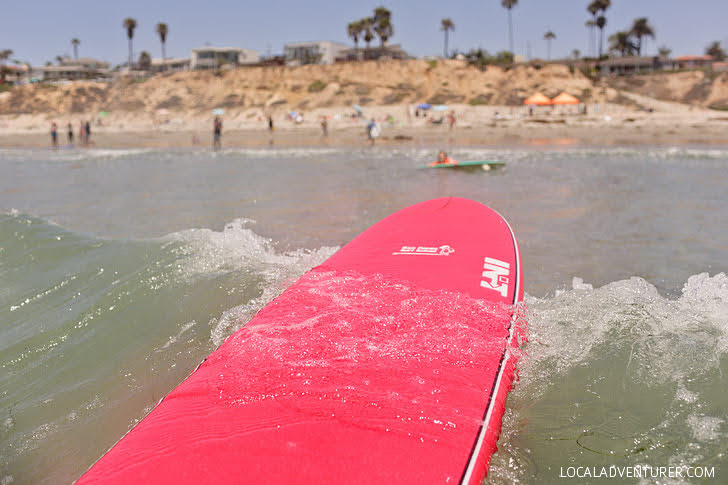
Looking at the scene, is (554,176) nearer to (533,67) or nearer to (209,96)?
(533,67)

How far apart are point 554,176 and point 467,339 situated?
12642 mm

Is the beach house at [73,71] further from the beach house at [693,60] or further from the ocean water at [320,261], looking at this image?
the beach house at [693,60]

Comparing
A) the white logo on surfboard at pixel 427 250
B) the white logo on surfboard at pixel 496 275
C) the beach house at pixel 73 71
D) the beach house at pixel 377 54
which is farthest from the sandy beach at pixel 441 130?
the beach house at pixel 73 71

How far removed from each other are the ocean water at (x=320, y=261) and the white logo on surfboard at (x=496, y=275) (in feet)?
1.08

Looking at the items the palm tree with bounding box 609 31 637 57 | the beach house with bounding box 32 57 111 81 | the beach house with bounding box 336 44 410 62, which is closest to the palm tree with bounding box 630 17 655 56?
the palm tree with bounding box 609 31 637 57

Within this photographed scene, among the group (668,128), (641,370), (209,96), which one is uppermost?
(209,96)

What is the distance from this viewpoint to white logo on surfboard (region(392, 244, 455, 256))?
181 inches

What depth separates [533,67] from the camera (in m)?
42.1

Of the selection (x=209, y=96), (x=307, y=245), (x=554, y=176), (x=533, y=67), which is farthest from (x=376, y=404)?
(x=209, y=96)

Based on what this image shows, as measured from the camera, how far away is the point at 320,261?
6160mm

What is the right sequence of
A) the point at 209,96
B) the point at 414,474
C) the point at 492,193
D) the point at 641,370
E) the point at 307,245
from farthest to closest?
the point at 209,96
the point at 492,193
the point at 307,245
the point at 641,370
the point at 414,474

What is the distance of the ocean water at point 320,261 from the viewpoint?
117 inches

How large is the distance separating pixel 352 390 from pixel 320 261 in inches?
Answer: 142

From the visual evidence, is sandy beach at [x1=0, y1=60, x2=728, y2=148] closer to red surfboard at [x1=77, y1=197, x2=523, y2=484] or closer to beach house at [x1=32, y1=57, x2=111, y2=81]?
beach house at [x1=32, y1=57, x2=111, y2=81]
